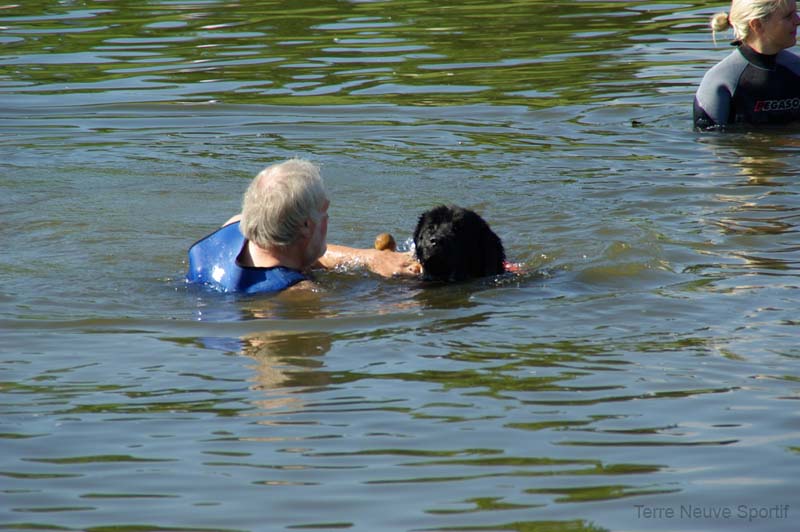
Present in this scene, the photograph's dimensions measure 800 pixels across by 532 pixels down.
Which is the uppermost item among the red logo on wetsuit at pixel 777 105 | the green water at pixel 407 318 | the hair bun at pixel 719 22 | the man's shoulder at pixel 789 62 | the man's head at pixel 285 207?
the hair bun at pixel 719 22

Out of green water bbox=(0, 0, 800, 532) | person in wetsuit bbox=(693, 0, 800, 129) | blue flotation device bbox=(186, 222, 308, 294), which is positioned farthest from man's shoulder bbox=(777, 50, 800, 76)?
blue flotation device bbox=(186, 222, 308, 294)

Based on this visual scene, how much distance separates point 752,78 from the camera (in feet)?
31.6

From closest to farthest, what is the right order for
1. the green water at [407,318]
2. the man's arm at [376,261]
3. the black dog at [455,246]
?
the green water at [407,318], the black dog at [455,246], the man's arm at [376,261]

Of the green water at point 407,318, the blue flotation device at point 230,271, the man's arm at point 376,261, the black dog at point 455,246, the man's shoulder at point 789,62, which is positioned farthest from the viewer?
the man's shoulder at point 789,62

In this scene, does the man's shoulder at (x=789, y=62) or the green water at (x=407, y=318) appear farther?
the man's shoulder at (x=789, y=62)

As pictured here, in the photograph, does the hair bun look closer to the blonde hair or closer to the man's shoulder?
the blonde hair

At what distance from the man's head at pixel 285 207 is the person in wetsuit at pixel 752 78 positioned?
4.62 meters

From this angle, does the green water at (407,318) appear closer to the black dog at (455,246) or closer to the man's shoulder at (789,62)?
the black dog at (455,246)

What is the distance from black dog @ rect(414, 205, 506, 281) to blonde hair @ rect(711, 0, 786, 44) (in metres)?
4.12

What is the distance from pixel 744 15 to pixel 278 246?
494 centimetres

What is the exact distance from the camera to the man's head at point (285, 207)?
239 inches

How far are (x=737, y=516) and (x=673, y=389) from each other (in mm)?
1078

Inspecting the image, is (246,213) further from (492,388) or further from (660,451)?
(660,451)

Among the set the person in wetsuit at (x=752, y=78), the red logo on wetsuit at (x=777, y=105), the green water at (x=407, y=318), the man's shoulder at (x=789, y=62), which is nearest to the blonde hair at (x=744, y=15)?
the person in wetsuit at (x=752, y=78)
